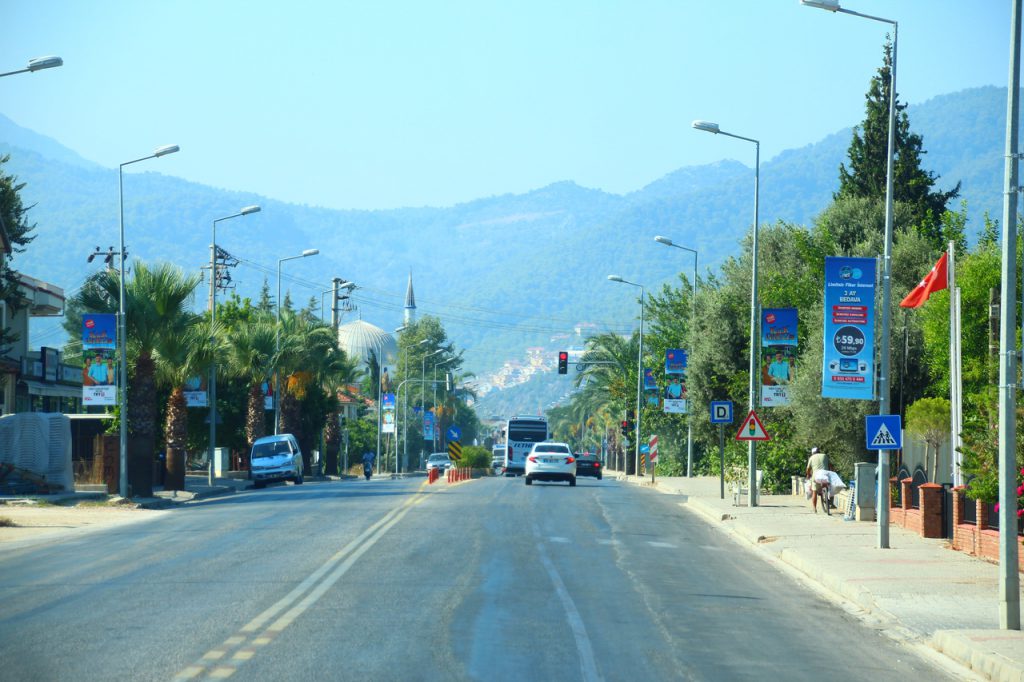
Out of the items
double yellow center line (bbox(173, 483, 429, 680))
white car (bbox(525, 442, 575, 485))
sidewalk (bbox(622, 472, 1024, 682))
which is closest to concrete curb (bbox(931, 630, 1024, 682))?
sidewalk (bbox(622, 472, 1024, 682))

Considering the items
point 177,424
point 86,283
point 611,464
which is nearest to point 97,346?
point 86,283

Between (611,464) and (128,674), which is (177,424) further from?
(611,464)

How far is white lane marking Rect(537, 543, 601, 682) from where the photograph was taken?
10.5 meters

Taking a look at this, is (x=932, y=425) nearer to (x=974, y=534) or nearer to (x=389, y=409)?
(x=974, y=534)

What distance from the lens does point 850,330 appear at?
2288cm

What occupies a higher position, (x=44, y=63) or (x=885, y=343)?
(x=44, y=63)

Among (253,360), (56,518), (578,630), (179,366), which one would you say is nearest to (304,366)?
(253,360)

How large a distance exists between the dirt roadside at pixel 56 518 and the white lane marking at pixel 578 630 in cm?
1091

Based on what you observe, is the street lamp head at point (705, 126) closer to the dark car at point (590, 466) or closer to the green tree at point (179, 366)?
the green tree at point (179, 366)

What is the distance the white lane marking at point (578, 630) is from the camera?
10.5 m

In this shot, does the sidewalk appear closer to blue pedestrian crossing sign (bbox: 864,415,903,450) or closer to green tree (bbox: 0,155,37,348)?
blue pedestrian crossing sign (bbox: 864,415,903,450)

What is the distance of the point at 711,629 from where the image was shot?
13188 mm

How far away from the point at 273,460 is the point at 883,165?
29.2m

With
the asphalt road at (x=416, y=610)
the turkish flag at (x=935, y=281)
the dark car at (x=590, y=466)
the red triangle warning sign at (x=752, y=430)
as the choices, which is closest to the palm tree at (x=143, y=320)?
the asphalt road at (x=416, y=610)
